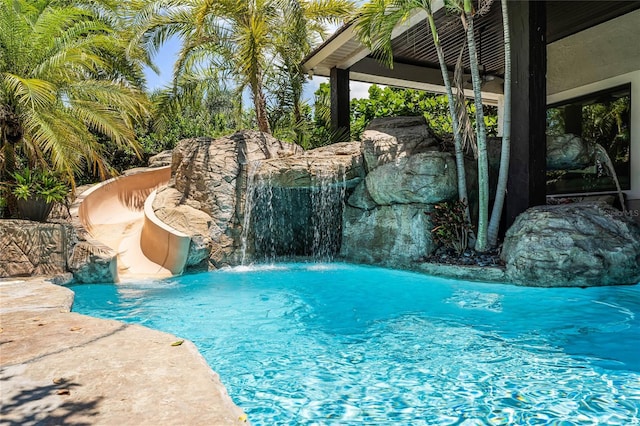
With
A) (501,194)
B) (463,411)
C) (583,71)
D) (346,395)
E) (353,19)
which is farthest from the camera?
(583,71)

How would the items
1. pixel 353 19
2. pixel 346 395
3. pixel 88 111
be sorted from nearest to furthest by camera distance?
pixel 346 395
pixel 88 111
pixel 353 19

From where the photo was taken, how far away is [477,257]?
800 cm

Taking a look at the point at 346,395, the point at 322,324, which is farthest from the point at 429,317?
the point at 346,395

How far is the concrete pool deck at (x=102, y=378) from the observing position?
2000 millimetres

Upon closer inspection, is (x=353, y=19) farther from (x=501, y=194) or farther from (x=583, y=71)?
(x=583, y=71)

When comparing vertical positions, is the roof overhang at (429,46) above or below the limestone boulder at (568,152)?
above

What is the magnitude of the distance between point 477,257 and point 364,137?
366 centimetres

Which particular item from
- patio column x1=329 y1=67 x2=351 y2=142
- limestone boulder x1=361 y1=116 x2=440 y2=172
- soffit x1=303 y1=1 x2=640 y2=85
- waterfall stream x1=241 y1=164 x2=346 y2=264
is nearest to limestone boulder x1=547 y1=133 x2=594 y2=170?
limestone boulder x1=361 y1=116 x2=440 y2=172

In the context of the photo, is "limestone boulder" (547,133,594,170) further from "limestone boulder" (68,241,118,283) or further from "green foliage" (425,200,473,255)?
"limestone boulder" (68,241,118,283)

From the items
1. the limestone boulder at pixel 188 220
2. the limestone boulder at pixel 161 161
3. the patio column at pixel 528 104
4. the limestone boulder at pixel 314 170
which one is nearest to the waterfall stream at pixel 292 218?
the limestone boulder at pixel 314 170

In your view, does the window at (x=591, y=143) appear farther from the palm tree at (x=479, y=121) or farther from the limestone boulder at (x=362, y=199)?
the limestone boulder at (x=362, y=199)

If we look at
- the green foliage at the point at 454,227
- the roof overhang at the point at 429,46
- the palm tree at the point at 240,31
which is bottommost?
the green foliage at the point at 454,227

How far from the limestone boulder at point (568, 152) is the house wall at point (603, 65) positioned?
1.76m

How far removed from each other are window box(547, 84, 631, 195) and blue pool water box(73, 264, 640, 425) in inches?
142
